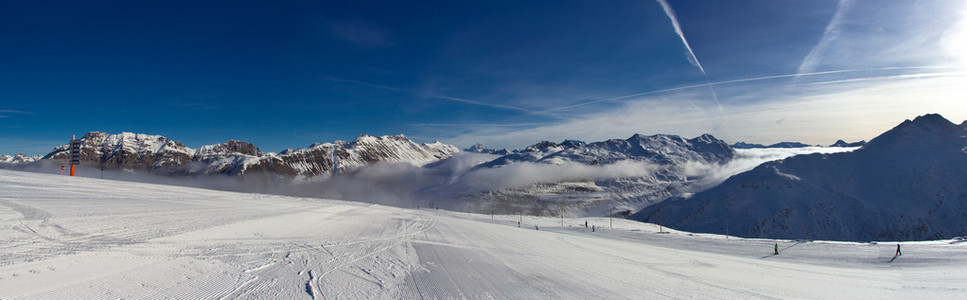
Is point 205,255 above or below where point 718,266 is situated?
above

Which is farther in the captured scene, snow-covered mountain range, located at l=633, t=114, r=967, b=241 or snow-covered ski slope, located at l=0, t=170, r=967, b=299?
snow-covered mountain range, located at l=633, t=114, r=967, b=241

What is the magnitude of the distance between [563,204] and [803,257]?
177m

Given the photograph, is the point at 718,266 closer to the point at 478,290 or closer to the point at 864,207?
the point at 478,290

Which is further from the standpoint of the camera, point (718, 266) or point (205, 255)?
point (718, 266)

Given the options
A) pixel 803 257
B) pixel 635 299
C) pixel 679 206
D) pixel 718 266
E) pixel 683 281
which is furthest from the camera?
pixel 679 206

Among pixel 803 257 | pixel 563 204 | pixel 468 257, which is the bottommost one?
pixel 563 204

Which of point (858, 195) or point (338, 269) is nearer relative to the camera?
point (338, 269)

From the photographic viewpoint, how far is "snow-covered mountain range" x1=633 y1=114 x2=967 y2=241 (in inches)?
3140

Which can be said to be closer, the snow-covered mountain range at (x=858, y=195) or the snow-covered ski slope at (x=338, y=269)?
the snow-covered ski slope at (x=338, y=269)

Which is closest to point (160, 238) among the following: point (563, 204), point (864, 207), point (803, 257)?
point (803, 257)

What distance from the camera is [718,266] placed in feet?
56.2

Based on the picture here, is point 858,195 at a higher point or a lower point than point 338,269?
lower

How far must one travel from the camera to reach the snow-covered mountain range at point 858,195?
79.8 meters

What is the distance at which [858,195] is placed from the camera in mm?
88812
